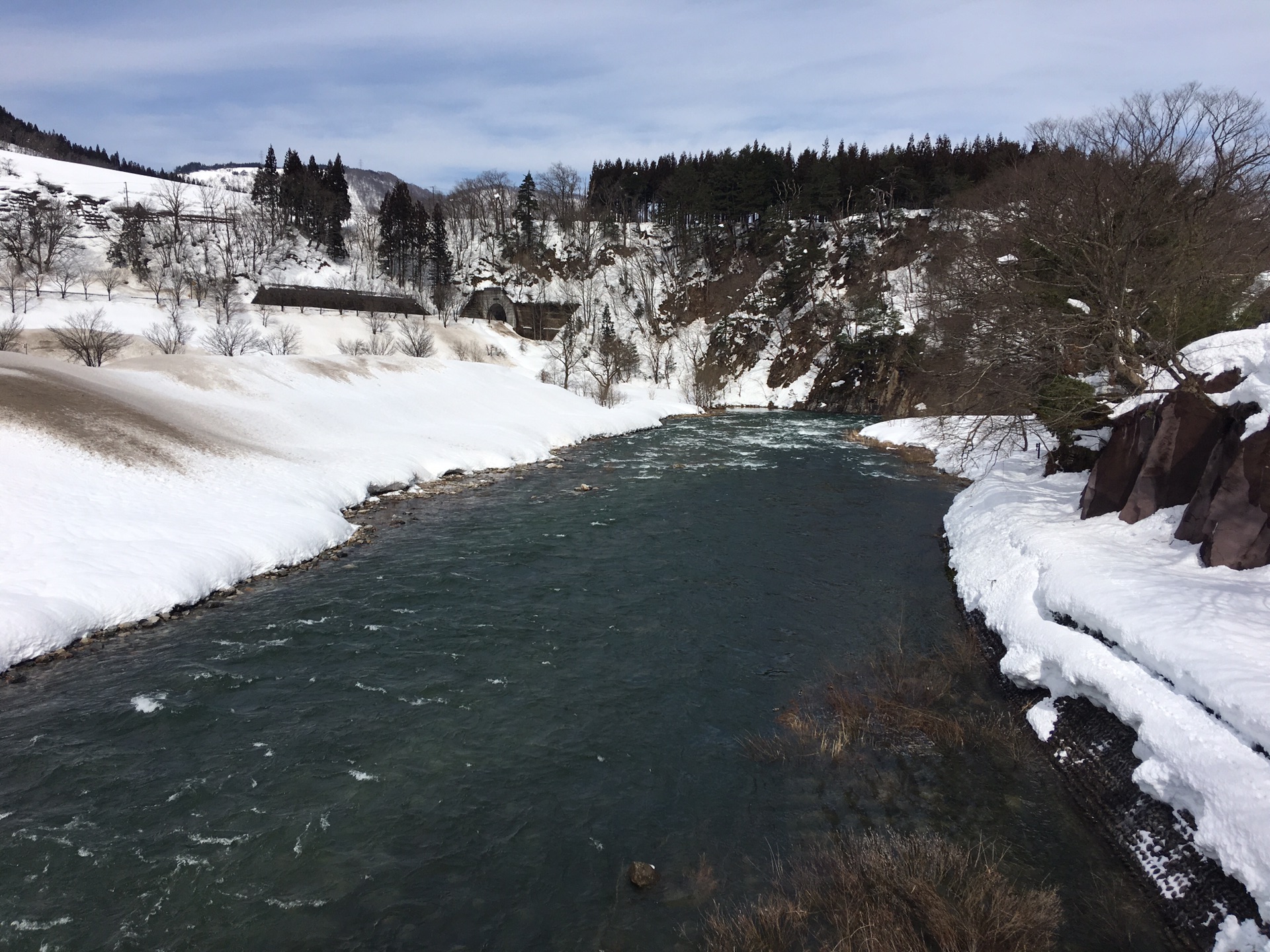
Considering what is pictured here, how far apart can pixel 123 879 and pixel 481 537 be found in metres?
11.3

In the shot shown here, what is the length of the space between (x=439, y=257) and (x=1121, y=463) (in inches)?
3050

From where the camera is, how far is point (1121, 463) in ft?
40.4

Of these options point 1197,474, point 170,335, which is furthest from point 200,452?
point 170,335

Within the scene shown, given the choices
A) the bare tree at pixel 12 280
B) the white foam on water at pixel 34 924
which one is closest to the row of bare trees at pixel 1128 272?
the white foam on water at pixel 34 924

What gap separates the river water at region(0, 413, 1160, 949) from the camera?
230 inches

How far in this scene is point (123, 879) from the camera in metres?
6.07

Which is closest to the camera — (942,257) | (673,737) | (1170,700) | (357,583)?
(1170,700)

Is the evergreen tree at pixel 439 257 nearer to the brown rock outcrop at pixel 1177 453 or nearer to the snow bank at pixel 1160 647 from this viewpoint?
the snow bank at pixel 1160 647

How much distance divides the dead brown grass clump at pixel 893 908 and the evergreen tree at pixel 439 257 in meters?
79.2

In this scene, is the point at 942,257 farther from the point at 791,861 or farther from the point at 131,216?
the point at 131,216

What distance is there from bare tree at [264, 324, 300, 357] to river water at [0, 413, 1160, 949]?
44824 mm

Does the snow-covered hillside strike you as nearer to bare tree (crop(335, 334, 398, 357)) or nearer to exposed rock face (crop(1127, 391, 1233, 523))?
bare tree (crop(335, 334, 398, 357))

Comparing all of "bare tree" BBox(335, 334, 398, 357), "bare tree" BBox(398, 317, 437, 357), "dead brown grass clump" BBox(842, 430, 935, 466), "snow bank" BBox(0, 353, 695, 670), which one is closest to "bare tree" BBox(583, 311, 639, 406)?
"bare tree" BBox(398, 317, 437, 357)

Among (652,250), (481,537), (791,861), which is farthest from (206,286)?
(791,861)
